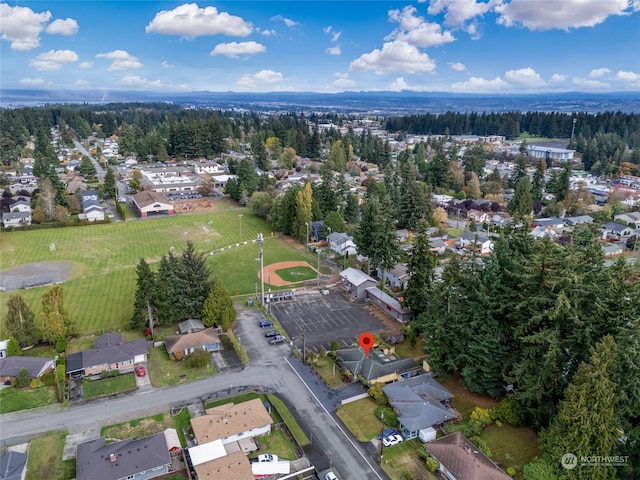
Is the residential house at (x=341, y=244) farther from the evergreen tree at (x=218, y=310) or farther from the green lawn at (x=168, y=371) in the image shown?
the green lawn at (x=168, y=371)

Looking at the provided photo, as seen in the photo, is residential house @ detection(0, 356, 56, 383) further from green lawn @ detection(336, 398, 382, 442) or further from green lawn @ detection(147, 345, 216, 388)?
green lawn @ detection(336, 398, 382, 442)

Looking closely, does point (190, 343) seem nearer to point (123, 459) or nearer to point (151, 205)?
point (123, 459)

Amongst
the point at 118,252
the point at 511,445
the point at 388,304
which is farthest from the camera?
the point at 118,252

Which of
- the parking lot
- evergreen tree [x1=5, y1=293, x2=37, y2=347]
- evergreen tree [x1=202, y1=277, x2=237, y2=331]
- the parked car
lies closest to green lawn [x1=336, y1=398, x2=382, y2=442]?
the parked car

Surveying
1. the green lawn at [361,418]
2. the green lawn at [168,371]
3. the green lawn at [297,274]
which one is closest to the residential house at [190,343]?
the green lawn at [168,371]

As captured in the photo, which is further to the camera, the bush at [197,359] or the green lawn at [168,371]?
the bush at [197,359]

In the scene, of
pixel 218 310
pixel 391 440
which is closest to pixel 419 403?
pixel 391 440
